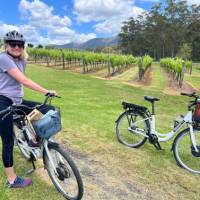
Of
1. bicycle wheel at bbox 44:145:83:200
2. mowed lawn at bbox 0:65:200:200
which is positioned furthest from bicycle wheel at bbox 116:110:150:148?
bicycle wheel at bbox 44:145:83:200

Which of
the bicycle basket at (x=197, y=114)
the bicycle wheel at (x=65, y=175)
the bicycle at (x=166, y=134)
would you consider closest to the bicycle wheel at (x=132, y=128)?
the bicycle at (x=166, y=134)

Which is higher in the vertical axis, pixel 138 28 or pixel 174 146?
pixel 138 28

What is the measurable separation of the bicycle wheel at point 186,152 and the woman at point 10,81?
2.11 metres

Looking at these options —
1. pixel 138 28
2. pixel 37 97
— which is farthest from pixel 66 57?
pixel 138 28

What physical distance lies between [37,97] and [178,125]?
597 centimetres

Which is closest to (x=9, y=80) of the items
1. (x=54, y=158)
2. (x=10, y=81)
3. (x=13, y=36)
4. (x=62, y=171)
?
(x=10, y=81)

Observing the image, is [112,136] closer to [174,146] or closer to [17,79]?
[174,146]

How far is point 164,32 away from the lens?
2931 inches

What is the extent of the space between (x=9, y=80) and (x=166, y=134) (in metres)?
2.68

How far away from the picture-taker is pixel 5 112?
332 cm

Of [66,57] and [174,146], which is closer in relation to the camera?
[174,146]

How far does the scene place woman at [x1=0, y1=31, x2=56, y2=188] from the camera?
330 centimetres

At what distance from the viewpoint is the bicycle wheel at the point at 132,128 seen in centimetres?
527

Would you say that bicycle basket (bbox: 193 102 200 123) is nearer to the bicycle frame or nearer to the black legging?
the bicycle frame
